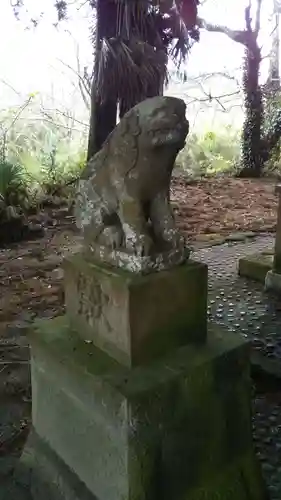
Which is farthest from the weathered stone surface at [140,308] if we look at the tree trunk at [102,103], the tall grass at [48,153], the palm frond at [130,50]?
the palm frond at [130,50]

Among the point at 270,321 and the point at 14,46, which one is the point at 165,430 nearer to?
the point at 270,321

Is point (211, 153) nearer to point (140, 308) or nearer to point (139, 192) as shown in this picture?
point (139, 192)

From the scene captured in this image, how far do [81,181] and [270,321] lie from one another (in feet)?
5.68

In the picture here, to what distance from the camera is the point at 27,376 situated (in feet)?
9.02

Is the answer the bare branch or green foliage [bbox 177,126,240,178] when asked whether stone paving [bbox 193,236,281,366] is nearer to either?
green foliage [bbox 177,126,240,178]

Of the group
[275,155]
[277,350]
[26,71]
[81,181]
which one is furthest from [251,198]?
[81,181]

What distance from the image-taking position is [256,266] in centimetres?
389

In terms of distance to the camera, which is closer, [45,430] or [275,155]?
[45,430]

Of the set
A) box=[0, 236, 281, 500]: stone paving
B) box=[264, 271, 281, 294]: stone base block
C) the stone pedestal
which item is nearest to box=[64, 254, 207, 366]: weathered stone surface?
the stone pedestal

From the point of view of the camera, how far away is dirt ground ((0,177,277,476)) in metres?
2.63

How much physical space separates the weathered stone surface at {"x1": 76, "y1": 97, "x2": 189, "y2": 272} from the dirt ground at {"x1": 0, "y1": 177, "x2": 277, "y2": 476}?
998 millimetres

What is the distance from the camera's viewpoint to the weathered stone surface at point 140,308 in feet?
5.08

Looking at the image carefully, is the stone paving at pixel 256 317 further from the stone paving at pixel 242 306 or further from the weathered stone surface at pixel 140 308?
the weathered stone surface at pixel 140 308

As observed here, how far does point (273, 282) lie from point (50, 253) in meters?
1.96
